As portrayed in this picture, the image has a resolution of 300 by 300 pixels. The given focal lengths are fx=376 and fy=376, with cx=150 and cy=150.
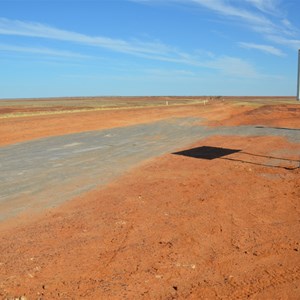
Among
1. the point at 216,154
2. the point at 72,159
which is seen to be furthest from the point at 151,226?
the point at 216,154

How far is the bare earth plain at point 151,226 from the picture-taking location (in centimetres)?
454

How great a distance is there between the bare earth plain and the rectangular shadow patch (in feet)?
0.35

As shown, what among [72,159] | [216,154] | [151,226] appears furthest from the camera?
[216,154]

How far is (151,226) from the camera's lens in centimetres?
645

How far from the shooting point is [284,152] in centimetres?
1377

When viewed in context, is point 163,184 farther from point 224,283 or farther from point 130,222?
point 224,283

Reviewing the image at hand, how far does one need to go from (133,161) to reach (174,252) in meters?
7.53

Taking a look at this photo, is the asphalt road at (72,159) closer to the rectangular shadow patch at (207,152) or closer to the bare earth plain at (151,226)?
the bare earth plain at (151,226)

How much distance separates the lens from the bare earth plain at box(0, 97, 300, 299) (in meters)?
4.54

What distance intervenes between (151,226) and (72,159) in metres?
7.51

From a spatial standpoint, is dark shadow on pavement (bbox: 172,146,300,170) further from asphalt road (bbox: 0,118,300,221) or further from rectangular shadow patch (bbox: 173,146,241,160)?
asphalt road (bbox: 0,118,300,221)

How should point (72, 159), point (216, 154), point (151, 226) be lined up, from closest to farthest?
point (151, 226), point (72, 159), point (216, 154)

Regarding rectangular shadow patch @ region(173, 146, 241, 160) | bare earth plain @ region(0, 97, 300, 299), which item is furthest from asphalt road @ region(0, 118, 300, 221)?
rectangular shadow patch @ region(173, 146, 241, 160)

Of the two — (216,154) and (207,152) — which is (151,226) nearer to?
(216,154)
